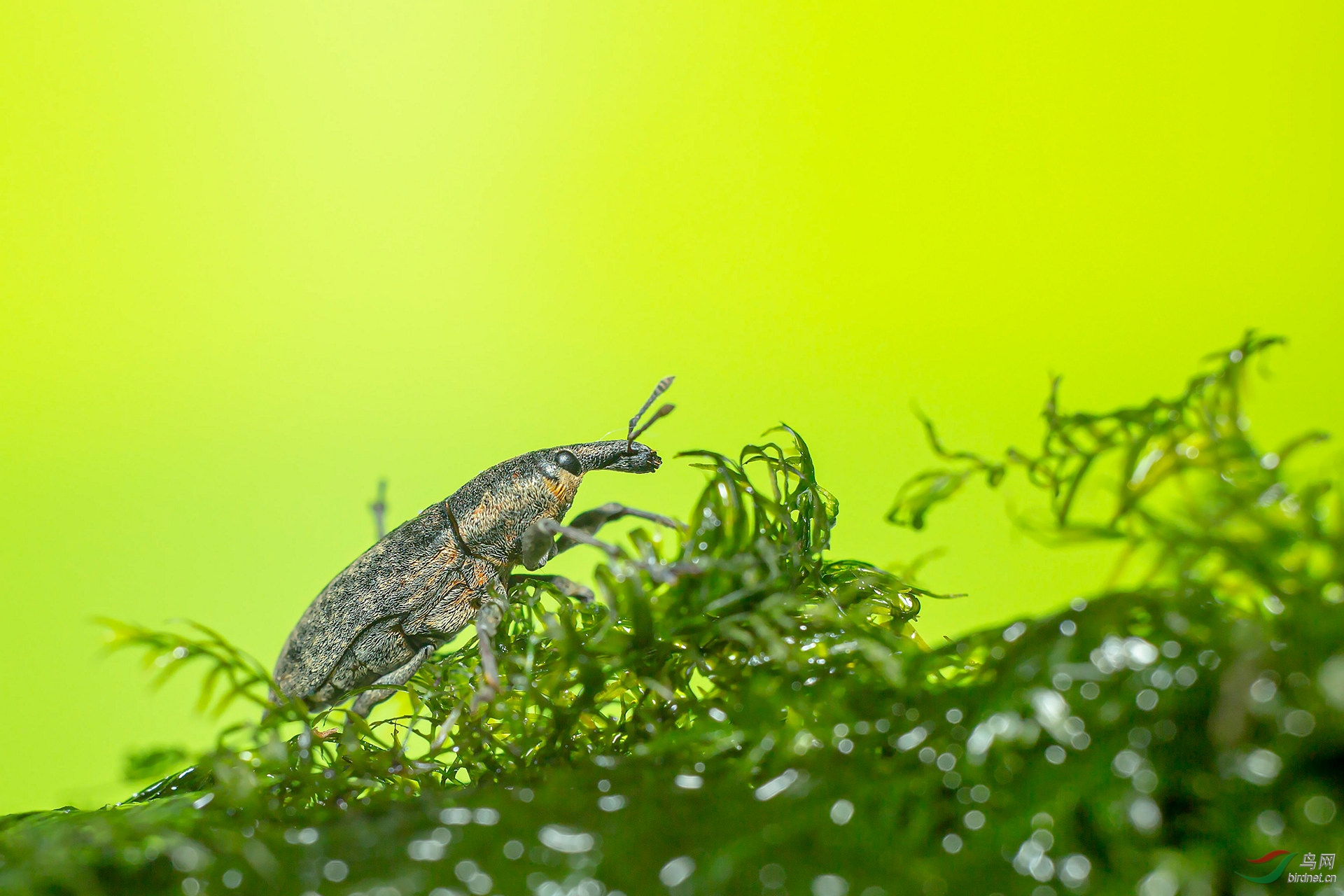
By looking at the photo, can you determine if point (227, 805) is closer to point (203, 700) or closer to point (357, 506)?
point (203, 700)

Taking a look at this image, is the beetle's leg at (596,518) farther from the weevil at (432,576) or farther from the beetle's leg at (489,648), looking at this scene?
the beetle's leg at (489,648)

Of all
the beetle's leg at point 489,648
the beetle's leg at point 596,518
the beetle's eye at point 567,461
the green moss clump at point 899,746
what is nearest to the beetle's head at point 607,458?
the beetle's eye at point 567,461

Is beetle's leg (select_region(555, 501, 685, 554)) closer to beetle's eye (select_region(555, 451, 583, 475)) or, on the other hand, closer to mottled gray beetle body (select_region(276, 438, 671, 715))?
mottled gray beetle body (select_region(276, 438, 671, 715))

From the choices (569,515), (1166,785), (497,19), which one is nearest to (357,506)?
(569,515)

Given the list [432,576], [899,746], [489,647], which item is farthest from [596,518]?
[899,746]

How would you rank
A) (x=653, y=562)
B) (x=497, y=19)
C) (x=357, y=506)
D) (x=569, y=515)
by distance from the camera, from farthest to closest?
(x=497, y=19) < (x=357, y=506) < (x=569, y=515) < (x=653, y=562)

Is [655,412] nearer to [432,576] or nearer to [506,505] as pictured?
[506,505]
